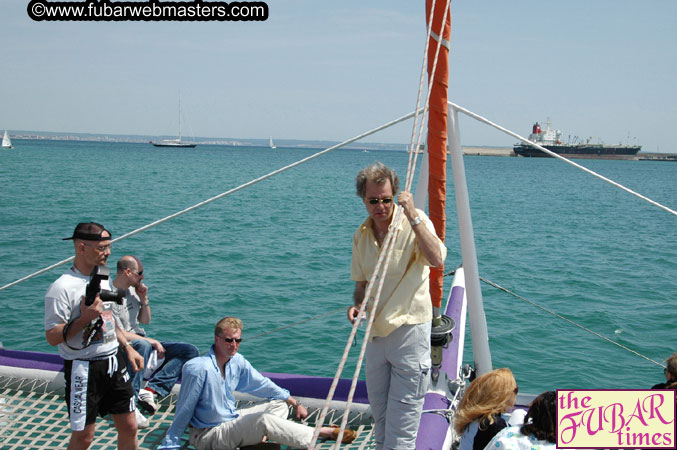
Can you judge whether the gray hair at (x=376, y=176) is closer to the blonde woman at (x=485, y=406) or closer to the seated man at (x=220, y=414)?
the blonde woman at (x=485, y=406)

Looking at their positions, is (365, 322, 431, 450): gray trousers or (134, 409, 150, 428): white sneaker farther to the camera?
(134, 409, 150, 428): white sneaker

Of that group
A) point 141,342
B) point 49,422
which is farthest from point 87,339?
point 49,422

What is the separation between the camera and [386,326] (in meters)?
3.01

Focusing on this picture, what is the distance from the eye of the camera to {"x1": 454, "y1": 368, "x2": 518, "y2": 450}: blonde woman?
3059mm

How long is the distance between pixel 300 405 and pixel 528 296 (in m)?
10.1

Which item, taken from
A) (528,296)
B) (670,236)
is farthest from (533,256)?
(670,236)

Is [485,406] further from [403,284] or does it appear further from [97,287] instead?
[97,287]

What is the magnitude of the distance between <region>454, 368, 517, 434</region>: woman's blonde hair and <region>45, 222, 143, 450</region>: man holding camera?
1882 millimetres

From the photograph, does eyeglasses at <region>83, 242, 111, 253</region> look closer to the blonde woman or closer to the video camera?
the video camera

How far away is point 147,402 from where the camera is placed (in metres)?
4.70

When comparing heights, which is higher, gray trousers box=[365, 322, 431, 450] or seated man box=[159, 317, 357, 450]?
gray trousers box=[365, 322, 431, 450]

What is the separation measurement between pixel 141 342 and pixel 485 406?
2.77m

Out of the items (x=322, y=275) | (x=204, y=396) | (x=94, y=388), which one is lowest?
(x=322, y=275)

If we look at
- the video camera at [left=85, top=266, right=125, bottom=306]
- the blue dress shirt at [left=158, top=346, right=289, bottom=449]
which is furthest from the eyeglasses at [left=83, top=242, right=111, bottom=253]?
the blue dress shirt at [left=158, top=346, right=289, bottom=449]
